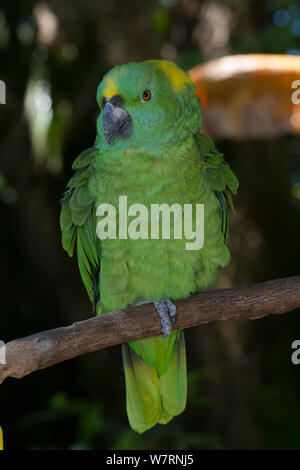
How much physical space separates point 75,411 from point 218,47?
1935mm

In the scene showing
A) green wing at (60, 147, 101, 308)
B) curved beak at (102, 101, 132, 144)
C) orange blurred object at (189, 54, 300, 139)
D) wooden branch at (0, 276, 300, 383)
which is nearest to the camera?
wooden branch at (0, 276, 300, 383)

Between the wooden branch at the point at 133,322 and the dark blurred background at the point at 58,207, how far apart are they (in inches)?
51.5

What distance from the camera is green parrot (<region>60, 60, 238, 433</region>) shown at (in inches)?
46.6

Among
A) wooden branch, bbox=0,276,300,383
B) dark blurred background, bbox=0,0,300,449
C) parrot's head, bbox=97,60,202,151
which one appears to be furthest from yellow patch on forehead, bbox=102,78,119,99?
dark blurred background, bbox=0,0,300,449

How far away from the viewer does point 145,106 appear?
1175mm

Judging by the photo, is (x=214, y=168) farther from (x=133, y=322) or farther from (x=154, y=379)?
(x=154, y=379)

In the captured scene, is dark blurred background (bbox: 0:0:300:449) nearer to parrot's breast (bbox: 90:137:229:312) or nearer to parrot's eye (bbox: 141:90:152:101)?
parrot's breast (bbox: 90:137:229:312)

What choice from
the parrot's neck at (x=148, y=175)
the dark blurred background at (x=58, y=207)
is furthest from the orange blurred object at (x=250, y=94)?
the dark blurred background at (x=58, y=207)

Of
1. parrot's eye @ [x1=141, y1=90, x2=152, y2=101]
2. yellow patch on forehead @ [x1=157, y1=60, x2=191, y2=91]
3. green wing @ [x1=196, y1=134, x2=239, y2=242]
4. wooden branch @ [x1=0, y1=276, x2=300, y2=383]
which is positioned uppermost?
yellow patch on forehead @ [x1=157, y1=60, x2=191, y2=91]

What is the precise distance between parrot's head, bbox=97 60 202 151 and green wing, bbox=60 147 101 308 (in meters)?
0.11

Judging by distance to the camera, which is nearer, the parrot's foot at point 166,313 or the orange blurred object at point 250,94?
the parrot's foot at point 166,313

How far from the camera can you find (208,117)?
5.25ft

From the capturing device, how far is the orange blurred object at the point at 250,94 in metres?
1.45

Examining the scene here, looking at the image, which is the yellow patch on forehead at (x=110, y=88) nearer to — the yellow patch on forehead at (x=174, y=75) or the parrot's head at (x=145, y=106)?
the parrot's head at (x=145, y=106)
